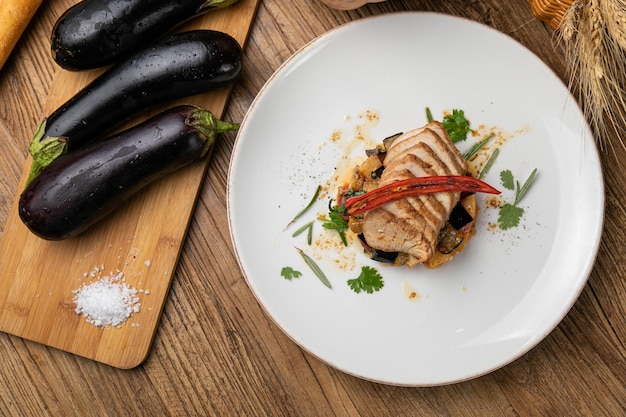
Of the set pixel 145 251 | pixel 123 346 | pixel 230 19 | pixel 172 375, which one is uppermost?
pixel 230 19

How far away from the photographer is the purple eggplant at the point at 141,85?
3037 mm

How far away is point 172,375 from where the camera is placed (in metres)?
3.37

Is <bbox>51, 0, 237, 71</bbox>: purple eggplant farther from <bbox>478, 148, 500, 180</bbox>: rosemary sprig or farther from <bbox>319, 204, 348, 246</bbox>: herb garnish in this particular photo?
<bbox>478, 148, 500, 180</bbox>: rosemary sprig

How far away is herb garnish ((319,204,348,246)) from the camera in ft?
10.2

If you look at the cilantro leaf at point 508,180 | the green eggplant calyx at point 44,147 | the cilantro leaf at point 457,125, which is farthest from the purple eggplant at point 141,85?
the cilantro leaf at point 508,180

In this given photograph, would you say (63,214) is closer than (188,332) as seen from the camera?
Yes

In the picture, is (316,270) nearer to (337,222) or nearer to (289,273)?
(289,273)

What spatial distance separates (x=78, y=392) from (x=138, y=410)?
34 cm

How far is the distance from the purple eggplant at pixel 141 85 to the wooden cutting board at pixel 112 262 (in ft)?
0.60

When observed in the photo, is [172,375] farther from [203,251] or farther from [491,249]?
[491,249]

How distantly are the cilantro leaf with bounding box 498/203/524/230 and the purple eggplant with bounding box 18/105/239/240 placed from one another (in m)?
1.54

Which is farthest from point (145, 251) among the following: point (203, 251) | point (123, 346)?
point (123, 346)

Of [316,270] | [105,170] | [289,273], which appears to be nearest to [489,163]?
[316,270]

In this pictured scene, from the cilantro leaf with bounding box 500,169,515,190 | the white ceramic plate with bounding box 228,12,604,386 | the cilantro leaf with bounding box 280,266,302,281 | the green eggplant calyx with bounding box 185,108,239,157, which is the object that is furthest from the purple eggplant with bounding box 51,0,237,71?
the cilantro leaf with bounding box 500,169,515,190
